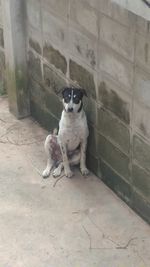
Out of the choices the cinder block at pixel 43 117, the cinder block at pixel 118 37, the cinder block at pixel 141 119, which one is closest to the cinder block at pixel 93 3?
the cinder block at pixel 118 37

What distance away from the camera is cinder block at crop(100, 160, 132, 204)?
19.2 ft

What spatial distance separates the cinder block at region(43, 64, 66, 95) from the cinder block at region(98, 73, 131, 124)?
0.72 meters

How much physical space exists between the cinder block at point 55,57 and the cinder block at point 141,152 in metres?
1.23

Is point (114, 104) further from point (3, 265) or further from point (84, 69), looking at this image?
point (3, 265)

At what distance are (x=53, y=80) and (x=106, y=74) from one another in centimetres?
110

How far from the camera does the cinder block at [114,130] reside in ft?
18.4

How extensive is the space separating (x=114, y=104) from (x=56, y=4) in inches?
47.1

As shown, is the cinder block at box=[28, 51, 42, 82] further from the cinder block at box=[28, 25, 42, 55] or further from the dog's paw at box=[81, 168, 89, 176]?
the dog's paw at box=[81, 168, 89, 176]

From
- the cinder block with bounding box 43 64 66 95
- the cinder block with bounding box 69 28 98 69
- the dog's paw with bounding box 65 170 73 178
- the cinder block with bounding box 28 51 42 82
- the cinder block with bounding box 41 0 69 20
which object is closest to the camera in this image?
the cinder block with bounding box 69 28 98 69

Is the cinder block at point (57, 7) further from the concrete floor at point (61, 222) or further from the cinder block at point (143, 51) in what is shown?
the concrete floor at point (61, 222)

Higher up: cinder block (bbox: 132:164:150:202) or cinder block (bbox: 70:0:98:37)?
cinder block (bbox: 70:0:98:37)

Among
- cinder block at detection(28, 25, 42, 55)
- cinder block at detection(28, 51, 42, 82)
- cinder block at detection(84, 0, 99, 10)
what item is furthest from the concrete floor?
cinder block at detection(84, 0, 99, 10)

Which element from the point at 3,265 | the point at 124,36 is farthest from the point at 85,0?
the point at 3,265

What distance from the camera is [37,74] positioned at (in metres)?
6.90
